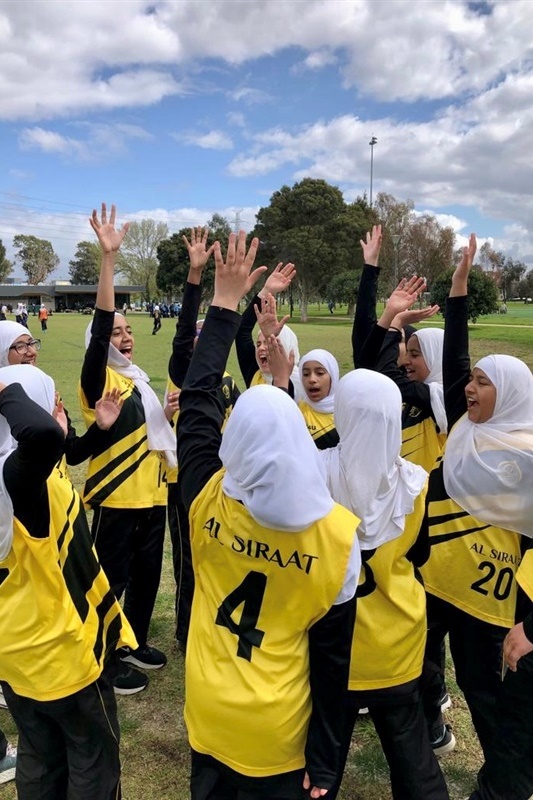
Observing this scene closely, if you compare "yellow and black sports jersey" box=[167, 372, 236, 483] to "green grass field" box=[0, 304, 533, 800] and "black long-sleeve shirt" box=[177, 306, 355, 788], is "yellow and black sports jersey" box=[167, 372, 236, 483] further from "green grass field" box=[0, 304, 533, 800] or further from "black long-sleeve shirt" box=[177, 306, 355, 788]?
"black long-sleeve shirt" box=[177, 306, 355, 788]

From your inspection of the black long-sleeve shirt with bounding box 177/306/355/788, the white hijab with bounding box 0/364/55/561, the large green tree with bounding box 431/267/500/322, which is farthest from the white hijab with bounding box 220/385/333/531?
the large green tree with bounding box 431/267/500/322

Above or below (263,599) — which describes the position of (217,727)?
below

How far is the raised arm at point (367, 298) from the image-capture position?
3.55m

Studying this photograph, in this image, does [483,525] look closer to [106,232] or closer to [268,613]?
[268,613]

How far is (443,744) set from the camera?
2859 mm

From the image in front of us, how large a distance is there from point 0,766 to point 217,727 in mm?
1747

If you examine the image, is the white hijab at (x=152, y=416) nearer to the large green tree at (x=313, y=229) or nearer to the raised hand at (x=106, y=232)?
the raised hand at (x=106, y=232)

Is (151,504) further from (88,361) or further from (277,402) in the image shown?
(277,402)

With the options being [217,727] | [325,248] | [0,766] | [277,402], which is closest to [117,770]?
[217,727]

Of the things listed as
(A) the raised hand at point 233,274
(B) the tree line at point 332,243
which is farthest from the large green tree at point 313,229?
(A) the raised hand at point 233,274

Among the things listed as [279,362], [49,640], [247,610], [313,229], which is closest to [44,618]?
[49,640]

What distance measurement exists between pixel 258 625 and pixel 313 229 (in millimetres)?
38670

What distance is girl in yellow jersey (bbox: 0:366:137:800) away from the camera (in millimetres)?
1880

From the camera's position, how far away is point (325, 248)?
124ft
